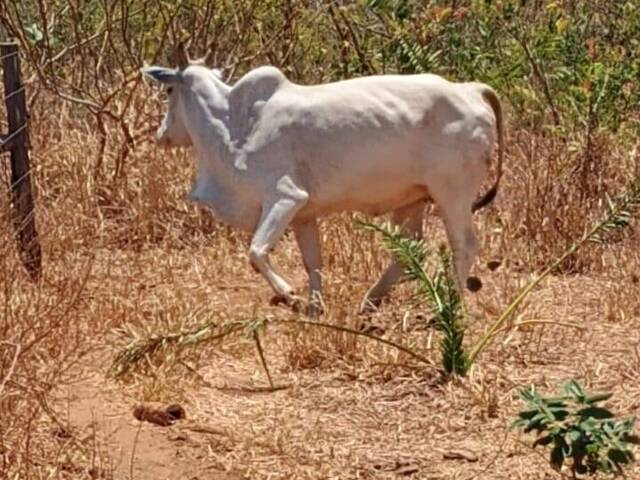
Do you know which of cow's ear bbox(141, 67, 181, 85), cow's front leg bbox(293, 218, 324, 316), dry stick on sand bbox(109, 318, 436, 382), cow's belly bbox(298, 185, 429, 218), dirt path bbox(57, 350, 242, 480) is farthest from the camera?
cow's ear bbox(141, 67, 181, 85)

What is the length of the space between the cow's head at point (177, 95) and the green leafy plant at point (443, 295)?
5.71 ft

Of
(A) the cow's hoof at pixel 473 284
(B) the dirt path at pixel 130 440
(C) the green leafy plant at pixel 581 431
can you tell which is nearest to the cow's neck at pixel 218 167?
(A) the cow's hoof at pixel 473 284

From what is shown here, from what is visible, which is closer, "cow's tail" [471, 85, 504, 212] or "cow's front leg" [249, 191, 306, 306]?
"cow's front leg" [249, 191, 306, 306]

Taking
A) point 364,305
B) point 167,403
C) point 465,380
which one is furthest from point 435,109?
point 167,403

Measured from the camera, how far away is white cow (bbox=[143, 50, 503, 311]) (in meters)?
7.79

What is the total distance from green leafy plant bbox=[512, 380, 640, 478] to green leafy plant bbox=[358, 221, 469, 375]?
4.80ft

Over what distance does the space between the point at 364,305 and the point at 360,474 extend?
233 centimetres

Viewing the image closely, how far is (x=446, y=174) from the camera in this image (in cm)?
786

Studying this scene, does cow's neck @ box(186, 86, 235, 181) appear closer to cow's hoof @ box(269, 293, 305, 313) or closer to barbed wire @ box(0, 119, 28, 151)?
cow's hoof @ box(269, 293, 305, 313)

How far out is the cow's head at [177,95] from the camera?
27.1 ft

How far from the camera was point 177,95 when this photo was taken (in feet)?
27.3

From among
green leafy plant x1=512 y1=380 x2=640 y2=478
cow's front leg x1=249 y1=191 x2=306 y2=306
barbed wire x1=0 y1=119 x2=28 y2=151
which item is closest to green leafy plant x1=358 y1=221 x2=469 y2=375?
cow's front leg x1=249 y1=191 x2=306 y2=306

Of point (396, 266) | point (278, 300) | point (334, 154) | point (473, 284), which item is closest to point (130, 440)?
point (278, 300)

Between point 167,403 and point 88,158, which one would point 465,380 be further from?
point 88,158
